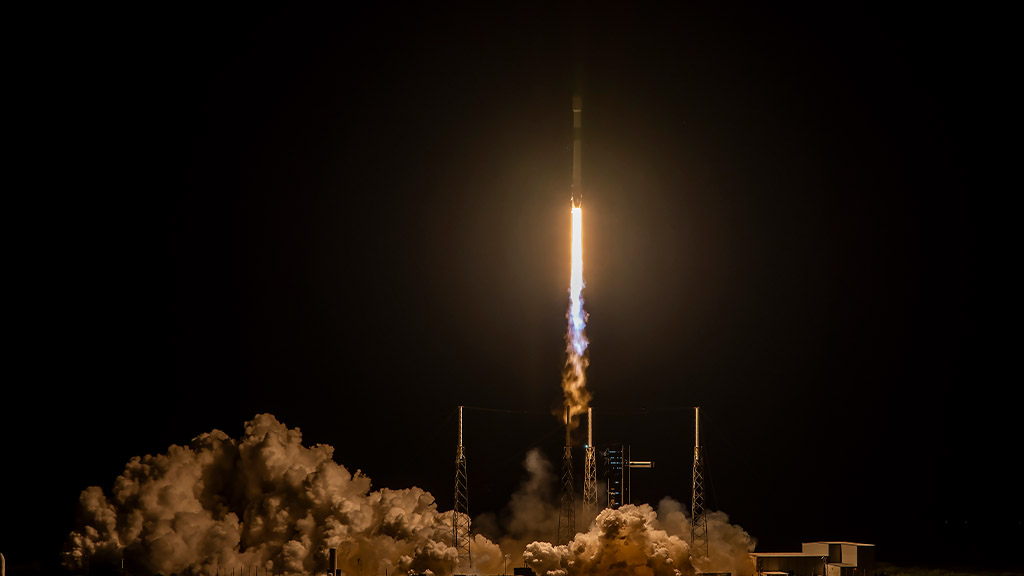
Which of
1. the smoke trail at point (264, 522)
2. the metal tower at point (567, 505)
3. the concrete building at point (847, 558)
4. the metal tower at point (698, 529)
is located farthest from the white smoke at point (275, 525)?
the concrete building at point (847, 558)

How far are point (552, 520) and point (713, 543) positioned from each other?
8.24 metres

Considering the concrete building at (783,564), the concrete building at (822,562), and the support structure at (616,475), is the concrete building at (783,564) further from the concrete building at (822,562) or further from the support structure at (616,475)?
the support structure at (616,475)

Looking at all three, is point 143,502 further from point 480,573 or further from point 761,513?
point 761,513

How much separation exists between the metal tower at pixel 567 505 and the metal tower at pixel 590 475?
1.99ft

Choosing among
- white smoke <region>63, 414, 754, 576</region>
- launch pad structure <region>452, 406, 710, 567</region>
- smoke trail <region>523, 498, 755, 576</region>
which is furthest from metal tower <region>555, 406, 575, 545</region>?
smoke trail <region>523, 498, 755, 576</region>

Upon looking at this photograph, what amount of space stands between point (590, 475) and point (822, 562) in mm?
10110

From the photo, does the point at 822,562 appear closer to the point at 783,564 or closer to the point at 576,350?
the point at 783,564

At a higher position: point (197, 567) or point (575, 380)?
point (575, 380)

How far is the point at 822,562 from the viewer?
169 feet

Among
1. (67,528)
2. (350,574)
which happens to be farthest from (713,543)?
(67,528)

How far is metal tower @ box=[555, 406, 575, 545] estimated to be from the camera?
49312mm

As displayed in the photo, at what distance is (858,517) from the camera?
84.6 m

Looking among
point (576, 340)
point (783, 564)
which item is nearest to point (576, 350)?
point (576, 340)

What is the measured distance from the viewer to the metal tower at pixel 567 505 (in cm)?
4931
